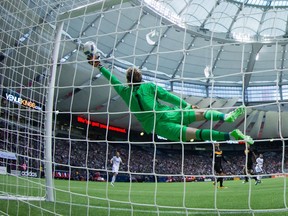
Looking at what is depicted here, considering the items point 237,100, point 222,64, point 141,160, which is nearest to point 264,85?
point 237,100

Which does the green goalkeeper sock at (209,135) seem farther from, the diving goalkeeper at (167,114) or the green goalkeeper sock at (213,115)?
the green goalkeeper sock at (213,115)

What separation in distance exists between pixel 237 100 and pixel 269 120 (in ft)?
9.08

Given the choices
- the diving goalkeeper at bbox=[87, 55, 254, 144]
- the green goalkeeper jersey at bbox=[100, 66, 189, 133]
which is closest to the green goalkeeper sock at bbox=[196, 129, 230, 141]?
the diving goalkeeper at bbox=[87, 55, 254, 144]

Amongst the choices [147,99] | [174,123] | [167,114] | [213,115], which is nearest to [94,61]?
[147,99]

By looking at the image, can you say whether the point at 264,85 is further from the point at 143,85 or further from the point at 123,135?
the point at 143,85

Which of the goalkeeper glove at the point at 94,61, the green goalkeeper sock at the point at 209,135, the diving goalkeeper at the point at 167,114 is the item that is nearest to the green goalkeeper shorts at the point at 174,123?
the diving goalkeeper at the point at 167,114

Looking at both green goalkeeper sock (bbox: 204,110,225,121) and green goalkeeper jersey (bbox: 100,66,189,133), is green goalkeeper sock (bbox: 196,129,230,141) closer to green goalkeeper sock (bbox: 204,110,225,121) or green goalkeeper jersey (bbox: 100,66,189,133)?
green goalkeeper sock (bbox: 204,110,225,121)

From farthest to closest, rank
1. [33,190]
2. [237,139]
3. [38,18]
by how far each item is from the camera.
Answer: [33,190]
[38,18]
[237,139]

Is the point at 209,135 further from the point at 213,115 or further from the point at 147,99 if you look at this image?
the point at 147,99

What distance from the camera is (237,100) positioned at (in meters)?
27.2

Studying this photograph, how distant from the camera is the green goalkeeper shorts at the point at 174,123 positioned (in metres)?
3.87

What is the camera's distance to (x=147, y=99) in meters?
3.98

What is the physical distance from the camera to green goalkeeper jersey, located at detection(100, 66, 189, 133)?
3969 mm

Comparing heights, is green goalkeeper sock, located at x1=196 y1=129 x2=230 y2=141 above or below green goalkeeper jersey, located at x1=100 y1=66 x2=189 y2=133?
below
